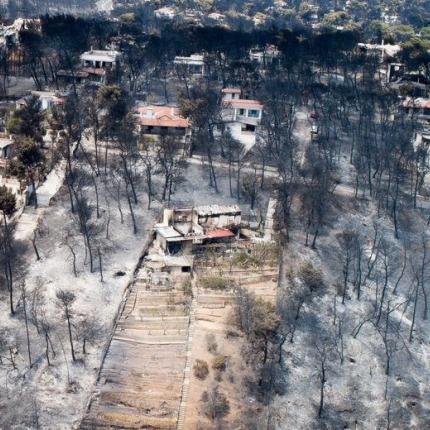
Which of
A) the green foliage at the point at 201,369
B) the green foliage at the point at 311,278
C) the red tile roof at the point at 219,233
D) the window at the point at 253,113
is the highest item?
the window at the point at 253,113

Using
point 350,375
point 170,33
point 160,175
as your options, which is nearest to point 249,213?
point 160,175

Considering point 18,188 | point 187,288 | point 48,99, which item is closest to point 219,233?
point 187,288

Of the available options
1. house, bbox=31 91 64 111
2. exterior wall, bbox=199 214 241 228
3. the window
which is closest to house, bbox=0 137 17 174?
house, bbox=31 91 64 111

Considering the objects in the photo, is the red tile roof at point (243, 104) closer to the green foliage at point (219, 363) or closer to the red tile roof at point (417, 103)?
the red tile roof at point (417, 103)

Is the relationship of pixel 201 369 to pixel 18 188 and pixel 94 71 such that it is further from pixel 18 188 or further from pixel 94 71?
pixel 94 71

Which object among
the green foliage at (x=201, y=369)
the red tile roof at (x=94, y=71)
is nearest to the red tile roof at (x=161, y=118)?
the red tile roof at (x=94, y=71)

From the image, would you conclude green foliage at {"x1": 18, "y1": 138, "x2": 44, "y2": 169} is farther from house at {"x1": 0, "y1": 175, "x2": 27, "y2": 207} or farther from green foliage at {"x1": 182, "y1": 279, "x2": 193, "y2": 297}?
green foliage at {"x1": 182, "y1": 279, "x2": 193, "y2": 297}
